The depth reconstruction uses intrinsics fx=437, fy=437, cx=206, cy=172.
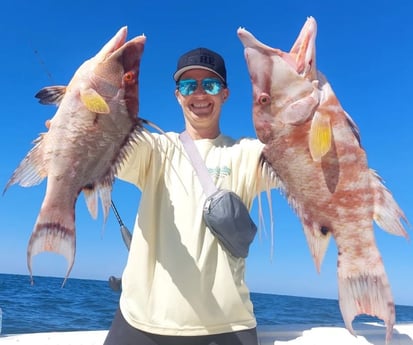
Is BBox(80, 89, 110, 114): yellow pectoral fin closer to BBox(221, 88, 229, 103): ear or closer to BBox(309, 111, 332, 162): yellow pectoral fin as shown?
BBox(221, 88, 229, 103): ear

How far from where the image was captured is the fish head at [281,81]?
279 cm

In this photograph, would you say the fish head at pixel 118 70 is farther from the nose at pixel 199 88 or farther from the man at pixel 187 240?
the nose at pixel 199 88

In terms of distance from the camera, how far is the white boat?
4105mm

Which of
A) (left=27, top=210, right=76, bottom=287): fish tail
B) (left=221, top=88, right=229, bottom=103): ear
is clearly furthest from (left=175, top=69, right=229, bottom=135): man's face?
(left=27, top=210, right=76, bottom=287): fish tail

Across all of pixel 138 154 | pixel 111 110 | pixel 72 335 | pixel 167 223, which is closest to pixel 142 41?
pixel 111 110

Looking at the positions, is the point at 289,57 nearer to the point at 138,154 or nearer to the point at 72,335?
the point at 138,154

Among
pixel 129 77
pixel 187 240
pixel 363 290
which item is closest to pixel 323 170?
pixel 363 290

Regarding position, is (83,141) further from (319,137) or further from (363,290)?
(363,290)

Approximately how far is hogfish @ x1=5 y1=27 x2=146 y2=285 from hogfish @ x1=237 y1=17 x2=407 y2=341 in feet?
2.75

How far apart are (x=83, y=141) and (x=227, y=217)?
1.03m

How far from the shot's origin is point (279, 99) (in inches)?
112

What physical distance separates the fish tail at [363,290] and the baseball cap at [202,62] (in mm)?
1623

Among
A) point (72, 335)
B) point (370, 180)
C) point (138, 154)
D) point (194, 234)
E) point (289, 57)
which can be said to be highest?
point (289, 57)

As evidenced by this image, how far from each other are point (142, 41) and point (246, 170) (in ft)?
3.81
